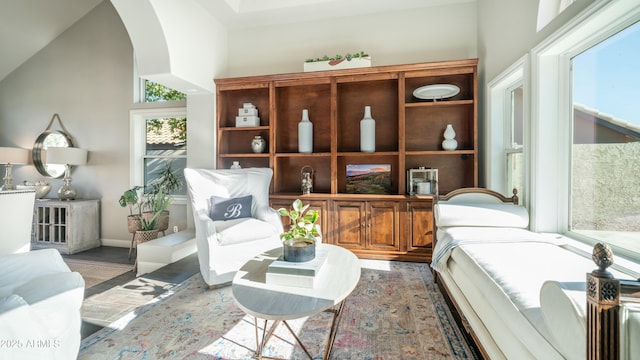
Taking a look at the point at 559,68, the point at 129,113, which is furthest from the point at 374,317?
the point at 129,113

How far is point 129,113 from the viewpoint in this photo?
169 inches

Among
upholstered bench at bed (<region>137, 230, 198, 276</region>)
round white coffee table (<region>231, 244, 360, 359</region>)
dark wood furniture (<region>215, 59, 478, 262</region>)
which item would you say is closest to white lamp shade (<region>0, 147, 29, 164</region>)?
upholstered bench at bed (<region>137, 230, 198, 276</region>)

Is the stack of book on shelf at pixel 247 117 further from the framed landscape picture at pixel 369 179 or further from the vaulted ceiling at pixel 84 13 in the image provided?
the framed landscape picture at pixel 369 179

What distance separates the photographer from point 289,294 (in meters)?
1.44

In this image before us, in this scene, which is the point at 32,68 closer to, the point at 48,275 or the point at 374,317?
the point at 48,275

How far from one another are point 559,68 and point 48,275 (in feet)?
11.5

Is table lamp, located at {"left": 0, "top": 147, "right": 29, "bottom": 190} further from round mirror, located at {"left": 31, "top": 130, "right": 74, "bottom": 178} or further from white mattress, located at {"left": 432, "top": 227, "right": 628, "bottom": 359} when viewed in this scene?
white mattress, located at {"left": 432, "top": 227, "right": 628, "bottom": 359}

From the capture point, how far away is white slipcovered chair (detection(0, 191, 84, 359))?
1035 mm

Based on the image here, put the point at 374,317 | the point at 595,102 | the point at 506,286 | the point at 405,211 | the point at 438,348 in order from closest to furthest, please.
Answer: the point at 506,286, the point at 438,348, the point at 595,102, the point at 374,317, the point at 405,211

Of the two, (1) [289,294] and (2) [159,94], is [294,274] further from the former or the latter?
(2) [159,94]

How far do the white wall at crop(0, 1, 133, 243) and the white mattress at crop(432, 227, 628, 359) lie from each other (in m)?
4.64

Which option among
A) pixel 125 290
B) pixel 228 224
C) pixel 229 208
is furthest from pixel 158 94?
pixel 125 290

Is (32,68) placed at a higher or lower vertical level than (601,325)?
higher

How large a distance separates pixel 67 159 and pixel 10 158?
1.05 meters
